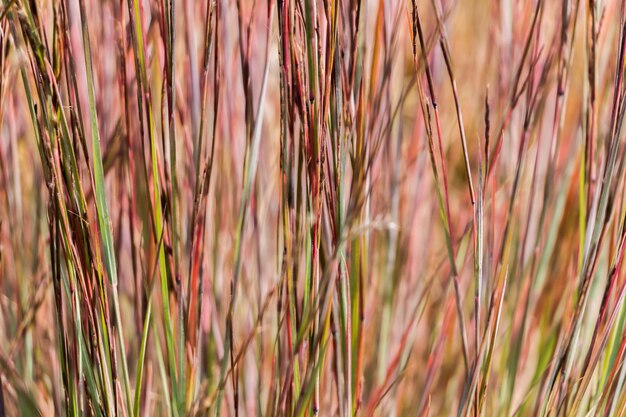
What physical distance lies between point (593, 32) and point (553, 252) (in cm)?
52

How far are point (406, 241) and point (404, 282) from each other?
0.06m

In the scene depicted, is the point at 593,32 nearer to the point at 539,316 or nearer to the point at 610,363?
the point at 610,363

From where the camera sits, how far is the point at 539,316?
1.03 metres

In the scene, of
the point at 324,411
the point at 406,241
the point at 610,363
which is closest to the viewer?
the point at 610,363

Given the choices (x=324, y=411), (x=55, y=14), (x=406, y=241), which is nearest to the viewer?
(x=55, y=14)

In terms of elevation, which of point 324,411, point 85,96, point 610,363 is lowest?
point 324,411

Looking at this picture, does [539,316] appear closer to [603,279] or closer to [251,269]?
[603,279]

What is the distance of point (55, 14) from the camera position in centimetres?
52

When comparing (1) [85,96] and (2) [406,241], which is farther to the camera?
(2) [406,241]

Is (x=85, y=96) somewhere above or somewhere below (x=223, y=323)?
above

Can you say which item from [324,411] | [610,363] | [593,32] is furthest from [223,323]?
[593,32]

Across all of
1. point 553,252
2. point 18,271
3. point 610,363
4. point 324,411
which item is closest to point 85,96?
point 18,271

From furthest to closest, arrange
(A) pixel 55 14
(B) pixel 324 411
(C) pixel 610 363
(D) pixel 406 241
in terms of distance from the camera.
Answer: (D) pixel 406 241, (B) pixel 324 411, (C) pixel 610 363, (A) pixel 55 14

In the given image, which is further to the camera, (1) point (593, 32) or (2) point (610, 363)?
(2) point (610, 363)
